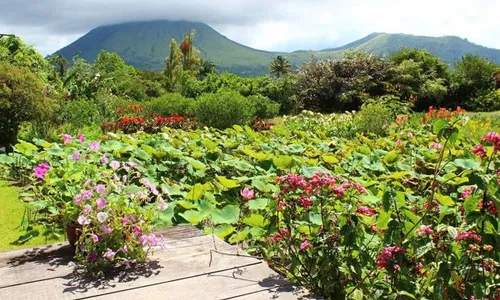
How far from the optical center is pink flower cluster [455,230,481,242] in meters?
1.85

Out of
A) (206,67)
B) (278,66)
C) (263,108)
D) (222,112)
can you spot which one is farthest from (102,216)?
(206,67)

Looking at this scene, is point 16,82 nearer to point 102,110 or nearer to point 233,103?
point 102,110

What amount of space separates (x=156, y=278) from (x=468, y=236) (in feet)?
4.37

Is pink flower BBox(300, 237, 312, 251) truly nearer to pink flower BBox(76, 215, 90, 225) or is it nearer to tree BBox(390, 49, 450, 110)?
pink flower BBox(76, 215, 90, 225)

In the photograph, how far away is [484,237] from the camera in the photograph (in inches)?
72.4

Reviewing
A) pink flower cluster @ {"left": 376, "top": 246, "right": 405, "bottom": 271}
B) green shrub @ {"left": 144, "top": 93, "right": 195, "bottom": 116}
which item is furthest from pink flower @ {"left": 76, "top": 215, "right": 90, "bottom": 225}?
green shrub @ {"left": 144, "top": 93, "right": 195, "bottom": 116}

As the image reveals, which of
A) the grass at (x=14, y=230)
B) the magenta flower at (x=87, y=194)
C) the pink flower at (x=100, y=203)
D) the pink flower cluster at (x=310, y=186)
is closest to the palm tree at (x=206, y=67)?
the grass at (x=14, y=230)

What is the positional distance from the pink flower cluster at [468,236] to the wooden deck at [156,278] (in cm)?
65

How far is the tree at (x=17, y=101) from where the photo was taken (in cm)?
909

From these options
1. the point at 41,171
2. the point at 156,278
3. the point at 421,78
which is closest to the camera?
the point at 156,278

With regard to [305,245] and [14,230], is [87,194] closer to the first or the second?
[305,245]

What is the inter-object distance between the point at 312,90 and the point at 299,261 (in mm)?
18773

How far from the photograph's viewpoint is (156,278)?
7.15 feet

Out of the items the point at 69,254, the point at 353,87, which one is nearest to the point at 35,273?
the point at 69,254
